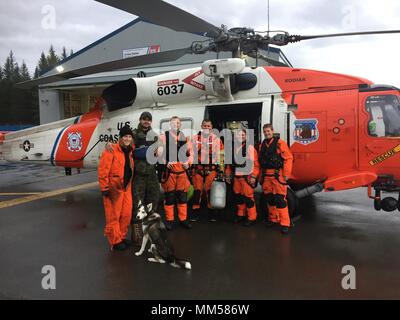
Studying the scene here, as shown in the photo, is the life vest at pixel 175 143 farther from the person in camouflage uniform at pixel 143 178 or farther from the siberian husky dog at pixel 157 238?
the siberian husky dog at pixel 157 238

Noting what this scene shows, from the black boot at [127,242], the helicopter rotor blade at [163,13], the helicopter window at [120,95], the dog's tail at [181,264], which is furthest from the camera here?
the helicopter window at [120,95]

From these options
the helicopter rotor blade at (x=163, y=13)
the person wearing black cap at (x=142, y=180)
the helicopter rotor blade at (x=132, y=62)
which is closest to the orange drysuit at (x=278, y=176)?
the person wearing black cap at (x=142, y=180)

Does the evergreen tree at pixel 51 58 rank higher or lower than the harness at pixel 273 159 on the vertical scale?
higher

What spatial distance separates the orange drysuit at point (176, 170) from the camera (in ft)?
16.9

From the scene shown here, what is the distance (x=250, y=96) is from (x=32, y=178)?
28.8 feet

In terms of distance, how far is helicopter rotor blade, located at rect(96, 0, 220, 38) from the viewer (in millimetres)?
3639

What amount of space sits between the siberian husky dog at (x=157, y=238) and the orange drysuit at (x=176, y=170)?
1127 millimetres

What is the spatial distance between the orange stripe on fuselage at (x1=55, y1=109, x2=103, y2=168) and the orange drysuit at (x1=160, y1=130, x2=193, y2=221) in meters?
2.84

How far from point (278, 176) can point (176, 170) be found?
1.61 m

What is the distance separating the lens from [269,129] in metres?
5.19

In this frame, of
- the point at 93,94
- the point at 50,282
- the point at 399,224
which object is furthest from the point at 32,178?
the point at 93,94

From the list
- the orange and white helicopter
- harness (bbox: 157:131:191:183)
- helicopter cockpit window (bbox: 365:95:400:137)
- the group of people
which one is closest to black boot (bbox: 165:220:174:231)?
the group of people

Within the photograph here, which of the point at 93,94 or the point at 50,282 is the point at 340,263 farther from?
the point at 93,94

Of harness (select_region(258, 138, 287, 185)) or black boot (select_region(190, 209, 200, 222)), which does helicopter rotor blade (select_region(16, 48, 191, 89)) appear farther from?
black boot (select_region(190, 209, 200, 222))
